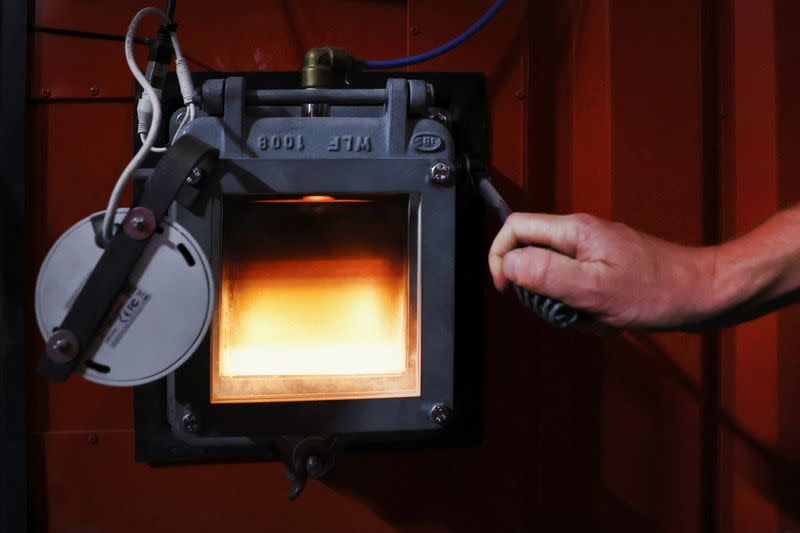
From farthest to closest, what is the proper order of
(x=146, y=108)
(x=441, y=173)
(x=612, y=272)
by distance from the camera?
(x=146, y=108)
(x=441, y=173)
(x=612, y=272)

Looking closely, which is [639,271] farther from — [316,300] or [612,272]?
[316,300]

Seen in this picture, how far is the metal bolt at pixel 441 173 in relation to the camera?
63 centimetres

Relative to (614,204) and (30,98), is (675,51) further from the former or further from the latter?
(30,98)

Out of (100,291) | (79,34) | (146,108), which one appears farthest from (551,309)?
(79,34)

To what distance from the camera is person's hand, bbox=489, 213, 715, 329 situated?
0.52 metres

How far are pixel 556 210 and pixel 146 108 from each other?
69 centimetres

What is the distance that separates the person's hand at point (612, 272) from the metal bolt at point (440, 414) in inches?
7.8

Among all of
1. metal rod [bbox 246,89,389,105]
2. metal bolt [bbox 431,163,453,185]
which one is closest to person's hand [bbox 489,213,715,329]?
metal bolt [bbox 431,163,453,185]

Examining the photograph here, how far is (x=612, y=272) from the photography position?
520mm

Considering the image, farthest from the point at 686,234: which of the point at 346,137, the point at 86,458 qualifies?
the point at 86,458

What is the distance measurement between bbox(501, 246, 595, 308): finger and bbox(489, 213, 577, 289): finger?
1cm

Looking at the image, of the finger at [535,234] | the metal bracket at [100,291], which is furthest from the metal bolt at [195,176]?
the finger at [535,234]

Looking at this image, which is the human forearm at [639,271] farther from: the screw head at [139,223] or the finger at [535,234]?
the screw head at [139,223]

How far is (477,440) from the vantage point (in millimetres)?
893
